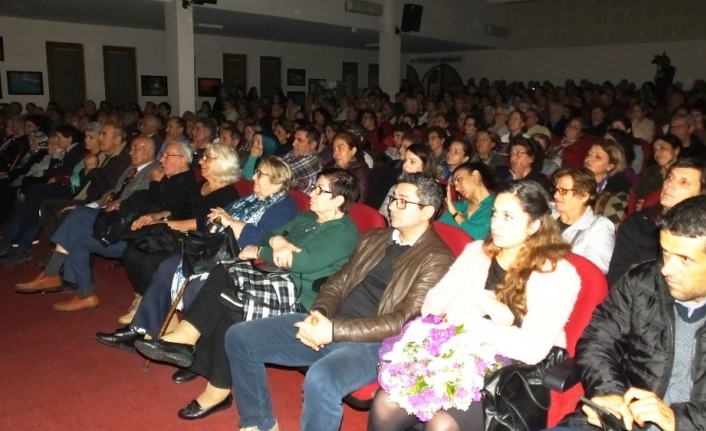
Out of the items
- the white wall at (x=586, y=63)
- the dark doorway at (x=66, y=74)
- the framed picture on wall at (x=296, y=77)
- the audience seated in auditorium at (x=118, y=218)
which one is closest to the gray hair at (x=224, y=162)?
the audience seated in auditorium at (x=118, y=218)

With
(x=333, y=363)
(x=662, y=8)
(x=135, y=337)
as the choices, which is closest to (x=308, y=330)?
(x=333, y=363)

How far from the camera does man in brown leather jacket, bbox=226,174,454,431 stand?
2330mm

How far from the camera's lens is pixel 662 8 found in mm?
13891

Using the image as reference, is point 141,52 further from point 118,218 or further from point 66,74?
point 118,218

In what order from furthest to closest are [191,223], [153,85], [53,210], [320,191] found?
[153,85] → [53,210] → [191,223] → [320,191]

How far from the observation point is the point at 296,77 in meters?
16.7

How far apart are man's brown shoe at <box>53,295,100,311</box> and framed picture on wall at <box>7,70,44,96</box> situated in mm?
10192

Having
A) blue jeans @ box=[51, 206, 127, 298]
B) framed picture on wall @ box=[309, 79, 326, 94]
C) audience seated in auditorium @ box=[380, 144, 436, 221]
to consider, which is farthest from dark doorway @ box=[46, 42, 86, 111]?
audience seated in auditorium @ box=[380, 144, 436, 221]

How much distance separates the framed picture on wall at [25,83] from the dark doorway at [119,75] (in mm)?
1380

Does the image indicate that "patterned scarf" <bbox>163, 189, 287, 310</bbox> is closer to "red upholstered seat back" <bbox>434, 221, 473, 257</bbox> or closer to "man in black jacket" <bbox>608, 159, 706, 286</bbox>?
"red upholstered seat back" <bbox>434, 221, 473, 257</bbox>

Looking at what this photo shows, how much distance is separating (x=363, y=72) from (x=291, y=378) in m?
15.8

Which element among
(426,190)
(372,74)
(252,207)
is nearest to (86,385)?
(252,207)

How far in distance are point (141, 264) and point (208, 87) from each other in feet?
39.6

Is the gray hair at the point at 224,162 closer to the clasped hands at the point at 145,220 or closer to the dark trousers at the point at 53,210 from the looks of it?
the clasped hands at the point at 145,220
